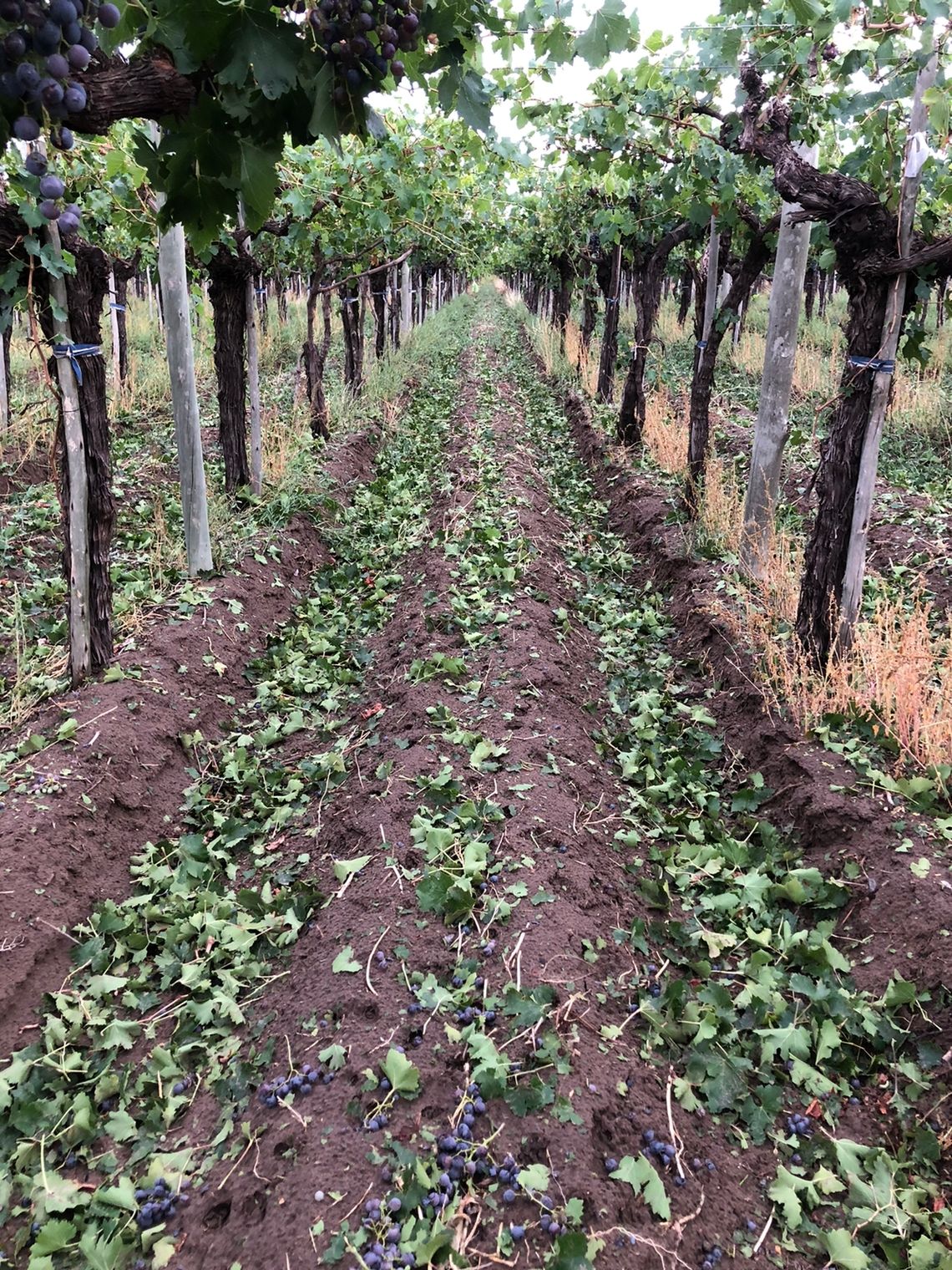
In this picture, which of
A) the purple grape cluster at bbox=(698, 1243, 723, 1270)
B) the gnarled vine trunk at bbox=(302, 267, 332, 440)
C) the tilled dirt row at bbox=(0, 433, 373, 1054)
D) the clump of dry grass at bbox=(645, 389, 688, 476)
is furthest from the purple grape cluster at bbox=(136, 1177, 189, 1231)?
the gnarled vine trunk at bbox=(302, 267, 332, 440)

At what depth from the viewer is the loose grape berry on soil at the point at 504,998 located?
2229 mm

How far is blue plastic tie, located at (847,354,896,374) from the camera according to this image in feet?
14.0

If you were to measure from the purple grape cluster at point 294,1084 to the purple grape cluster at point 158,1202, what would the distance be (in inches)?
11.7

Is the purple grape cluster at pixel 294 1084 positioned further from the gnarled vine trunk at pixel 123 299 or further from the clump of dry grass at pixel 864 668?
the gnarled vine trunk at pixel 123 299

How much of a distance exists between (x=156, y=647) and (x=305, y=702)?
3.13ft

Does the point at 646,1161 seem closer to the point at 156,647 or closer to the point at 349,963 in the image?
the point at 349,963

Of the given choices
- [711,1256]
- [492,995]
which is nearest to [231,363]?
[492,995]

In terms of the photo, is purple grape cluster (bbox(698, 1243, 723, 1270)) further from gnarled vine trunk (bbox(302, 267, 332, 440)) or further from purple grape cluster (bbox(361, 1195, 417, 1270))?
gnarled vine trunk (bbox(302, 267, 332, 440))

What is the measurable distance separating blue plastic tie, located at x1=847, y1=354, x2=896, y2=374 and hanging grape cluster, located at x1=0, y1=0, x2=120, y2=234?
386 centimetres

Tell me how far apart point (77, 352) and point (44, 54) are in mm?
2983

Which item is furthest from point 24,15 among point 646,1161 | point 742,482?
point 742,482

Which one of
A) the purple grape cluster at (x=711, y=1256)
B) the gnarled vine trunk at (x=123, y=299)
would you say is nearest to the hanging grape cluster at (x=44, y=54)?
the purple grape cluster at (x=711, y=1256)

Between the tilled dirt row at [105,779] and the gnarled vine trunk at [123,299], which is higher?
the gnarled vine trunk at [123,299]

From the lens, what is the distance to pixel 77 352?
423 centimetres
